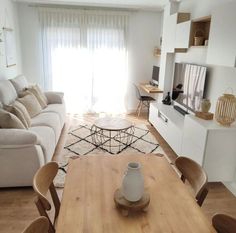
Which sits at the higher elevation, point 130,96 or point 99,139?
point 130,96

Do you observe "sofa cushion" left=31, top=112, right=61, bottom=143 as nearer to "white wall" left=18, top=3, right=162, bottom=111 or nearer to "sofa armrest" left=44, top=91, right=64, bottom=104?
"sofa armrest" left=44, top=91, right=64, bottom=104

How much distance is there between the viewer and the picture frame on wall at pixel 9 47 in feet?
13.6

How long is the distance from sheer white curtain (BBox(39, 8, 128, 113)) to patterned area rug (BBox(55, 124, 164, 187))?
145 cm

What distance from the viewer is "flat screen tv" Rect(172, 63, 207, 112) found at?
3252 millimetres

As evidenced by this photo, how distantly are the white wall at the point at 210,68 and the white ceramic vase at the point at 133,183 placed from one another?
201 cm

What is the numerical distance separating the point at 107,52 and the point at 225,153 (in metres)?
3.60

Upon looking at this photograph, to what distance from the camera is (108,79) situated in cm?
543

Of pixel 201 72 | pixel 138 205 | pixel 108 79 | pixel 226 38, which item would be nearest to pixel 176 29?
pixel 201 72

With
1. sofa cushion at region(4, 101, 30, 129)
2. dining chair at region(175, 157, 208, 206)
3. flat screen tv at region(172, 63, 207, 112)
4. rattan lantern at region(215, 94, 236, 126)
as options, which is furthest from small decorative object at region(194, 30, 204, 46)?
sofa cushion at region(4, 101, 30, 129)

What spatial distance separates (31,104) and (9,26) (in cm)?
192

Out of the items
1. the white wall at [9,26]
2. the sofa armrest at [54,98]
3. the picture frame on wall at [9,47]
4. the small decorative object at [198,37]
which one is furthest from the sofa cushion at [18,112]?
the small decorative object at [198,37]

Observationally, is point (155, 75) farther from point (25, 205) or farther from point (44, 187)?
point (44, 187)

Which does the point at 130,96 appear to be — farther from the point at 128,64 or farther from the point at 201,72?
the point at 201,72

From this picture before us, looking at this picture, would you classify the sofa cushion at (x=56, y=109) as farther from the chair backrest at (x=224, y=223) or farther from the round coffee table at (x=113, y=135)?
the chair backrest at (x=224, y=223)
